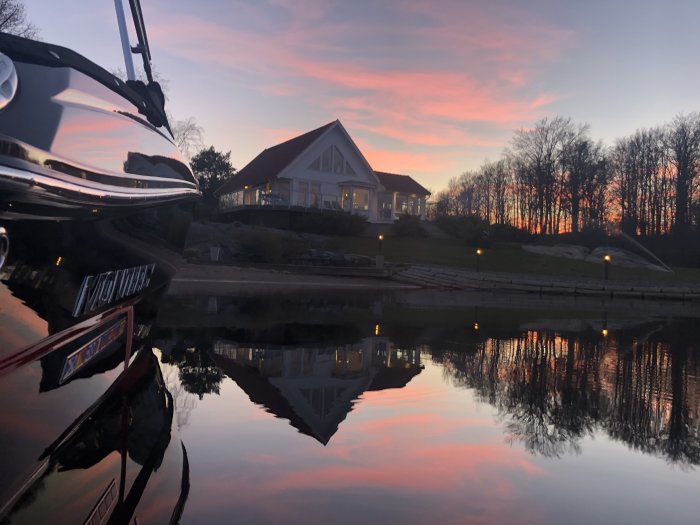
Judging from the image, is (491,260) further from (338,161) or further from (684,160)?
(684,160)

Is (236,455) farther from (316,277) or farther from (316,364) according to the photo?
(316,277)

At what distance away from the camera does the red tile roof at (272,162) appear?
4328 cm

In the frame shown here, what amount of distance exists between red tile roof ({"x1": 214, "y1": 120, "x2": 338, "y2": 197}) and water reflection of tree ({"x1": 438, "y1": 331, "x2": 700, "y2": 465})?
1385 inches

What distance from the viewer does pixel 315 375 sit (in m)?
6.64

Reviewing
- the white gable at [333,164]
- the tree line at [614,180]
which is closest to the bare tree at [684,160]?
the tree line at [614,180]

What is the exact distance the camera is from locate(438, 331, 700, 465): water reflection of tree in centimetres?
484

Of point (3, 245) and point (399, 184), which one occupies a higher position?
point (399, 184)

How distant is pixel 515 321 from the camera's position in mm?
13820

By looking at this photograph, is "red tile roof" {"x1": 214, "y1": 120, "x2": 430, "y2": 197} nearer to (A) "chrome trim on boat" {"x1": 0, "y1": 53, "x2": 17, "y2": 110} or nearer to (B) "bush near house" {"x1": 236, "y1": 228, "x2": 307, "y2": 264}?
(B) "bush near house" {"x1": 236, "y1": 228, "x2": 307, "y2": 264}

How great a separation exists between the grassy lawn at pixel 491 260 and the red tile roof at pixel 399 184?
10233 millimetres

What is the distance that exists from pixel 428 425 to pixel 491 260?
114 ft

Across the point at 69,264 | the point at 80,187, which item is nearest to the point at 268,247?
the point at 69,264

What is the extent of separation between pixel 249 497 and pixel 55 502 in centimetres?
120

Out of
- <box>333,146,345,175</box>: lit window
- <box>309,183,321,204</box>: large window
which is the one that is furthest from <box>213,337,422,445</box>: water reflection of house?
<box>333,146,345,175</box>: lit window
